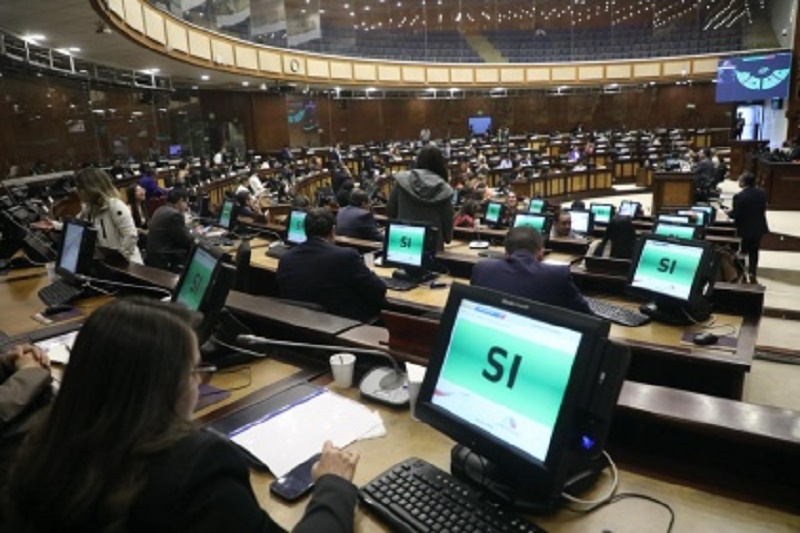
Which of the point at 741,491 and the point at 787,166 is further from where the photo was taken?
the point at 787,166

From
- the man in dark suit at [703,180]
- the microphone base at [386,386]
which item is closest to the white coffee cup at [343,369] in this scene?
the microphone base at [386,386]

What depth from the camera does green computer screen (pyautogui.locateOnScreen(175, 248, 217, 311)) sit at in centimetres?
218

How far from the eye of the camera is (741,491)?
4.48 feet

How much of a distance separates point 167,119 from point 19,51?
705cm

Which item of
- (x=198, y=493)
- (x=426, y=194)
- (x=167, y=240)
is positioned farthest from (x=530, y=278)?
(x=167, y=240)

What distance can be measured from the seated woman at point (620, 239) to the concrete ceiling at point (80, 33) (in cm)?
619

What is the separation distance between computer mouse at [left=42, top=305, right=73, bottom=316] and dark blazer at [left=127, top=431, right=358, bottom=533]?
261 centimetres

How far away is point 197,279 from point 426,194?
2.66 meters

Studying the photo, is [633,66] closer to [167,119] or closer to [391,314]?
[167,119]

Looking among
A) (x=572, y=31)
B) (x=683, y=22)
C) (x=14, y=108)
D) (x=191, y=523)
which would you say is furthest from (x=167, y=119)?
(x=683, y=22)

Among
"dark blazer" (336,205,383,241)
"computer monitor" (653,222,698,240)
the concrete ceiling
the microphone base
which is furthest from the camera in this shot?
the concrete ceiling

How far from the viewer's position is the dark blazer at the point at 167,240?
4.96 metres

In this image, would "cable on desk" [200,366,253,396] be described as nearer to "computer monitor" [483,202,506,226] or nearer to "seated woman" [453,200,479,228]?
"seated woman" [453,200,479,228]

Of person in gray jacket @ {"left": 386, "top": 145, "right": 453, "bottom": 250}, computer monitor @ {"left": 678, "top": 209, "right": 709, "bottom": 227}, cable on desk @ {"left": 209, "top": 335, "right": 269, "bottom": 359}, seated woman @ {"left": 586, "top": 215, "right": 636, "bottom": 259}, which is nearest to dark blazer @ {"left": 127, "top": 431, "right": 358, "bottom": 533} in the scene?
cable on desk @ {"left": 209, "top": 335, "right": 269, "bottom": 359}
